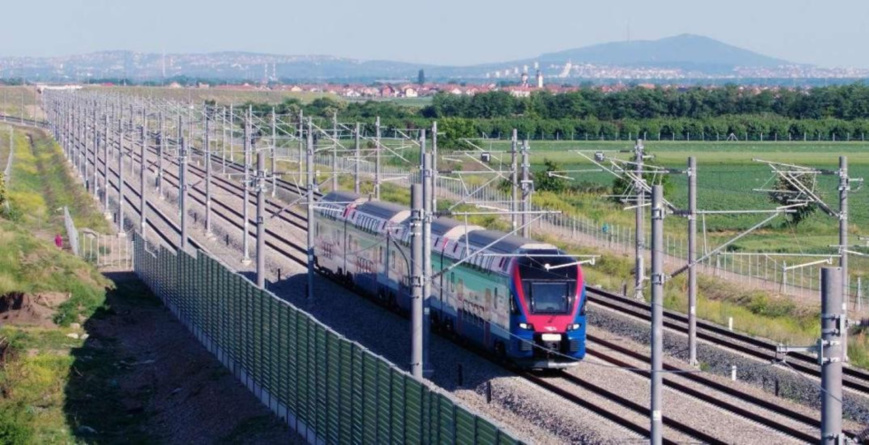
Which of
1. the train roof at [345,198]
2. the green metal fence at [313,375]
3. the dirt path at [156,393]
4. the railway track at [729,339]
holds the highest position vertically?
the train roof at [345,198]

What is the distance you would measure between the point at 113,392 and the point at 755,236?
38703 millimetres

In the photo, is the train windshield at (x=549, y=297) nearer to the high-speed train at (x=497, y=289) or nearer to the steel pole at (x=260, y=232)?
the high-speed train at (x=497, y=289)

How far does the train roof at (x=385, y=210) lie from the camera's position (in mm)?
38656

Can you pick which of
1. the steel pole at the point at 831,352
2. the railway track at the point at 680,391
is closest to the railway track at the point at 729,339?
the railway track at the point at 680,391

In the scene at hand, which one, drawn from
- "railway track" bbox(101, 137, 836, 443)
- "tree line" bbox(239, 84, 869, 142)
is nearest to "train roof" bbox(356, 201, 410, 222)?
"railway track" bbox(101, 137, 836, 443)


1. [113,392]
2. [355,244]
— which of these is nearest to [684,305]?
[355,244]

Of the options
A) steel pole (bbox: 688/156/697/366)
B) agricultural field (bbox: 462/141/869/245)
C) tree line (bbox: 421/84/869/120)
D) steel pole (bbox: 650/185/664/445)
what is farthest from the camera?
tree line (bbox: 421/84/869/120)

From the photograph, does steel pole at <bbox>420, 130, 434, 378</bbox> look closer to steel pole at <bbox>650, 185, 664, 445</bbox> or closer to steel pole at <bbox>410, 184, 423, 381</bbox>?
steel pole at <bbox>410, 184, 423, 381</bbox>

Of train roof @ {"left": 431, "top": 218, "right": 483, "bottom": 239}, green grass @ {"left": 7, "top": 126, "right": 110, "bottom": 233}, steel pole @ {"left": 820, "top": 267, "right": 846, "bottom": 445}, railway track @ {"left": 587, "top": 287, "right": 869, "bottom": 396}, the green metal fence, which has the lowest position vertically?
railway track @ {"left": 587, "top": 287, "right": 869, "bottom": 396}

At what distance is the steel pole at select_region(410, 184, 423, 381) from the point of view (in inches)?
976

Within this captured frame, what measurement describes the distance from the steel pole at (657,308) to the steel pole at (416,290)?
486 centimetres

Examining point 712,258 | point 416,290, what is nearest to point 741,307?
point 712,258

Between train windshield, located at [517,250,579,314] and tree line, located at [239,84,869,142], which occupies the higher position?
tree line, located at [239,84,869,142]

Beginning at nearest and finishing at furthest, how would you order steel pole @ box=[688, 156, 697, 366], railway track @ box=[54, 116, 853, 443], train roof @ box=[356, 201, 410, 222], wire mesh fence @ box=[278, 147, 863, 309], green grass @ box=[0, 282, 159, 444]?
railway track @ box=[54, 116, 853, 443] < green grass @ box=[0, 282, 159, 444] < steel pole @ box=[688, 156, 697, 366] < train roof @ box=[356, 201, 410, 222] < wire mesh fence @ box=[278, 147, 863, 309]
